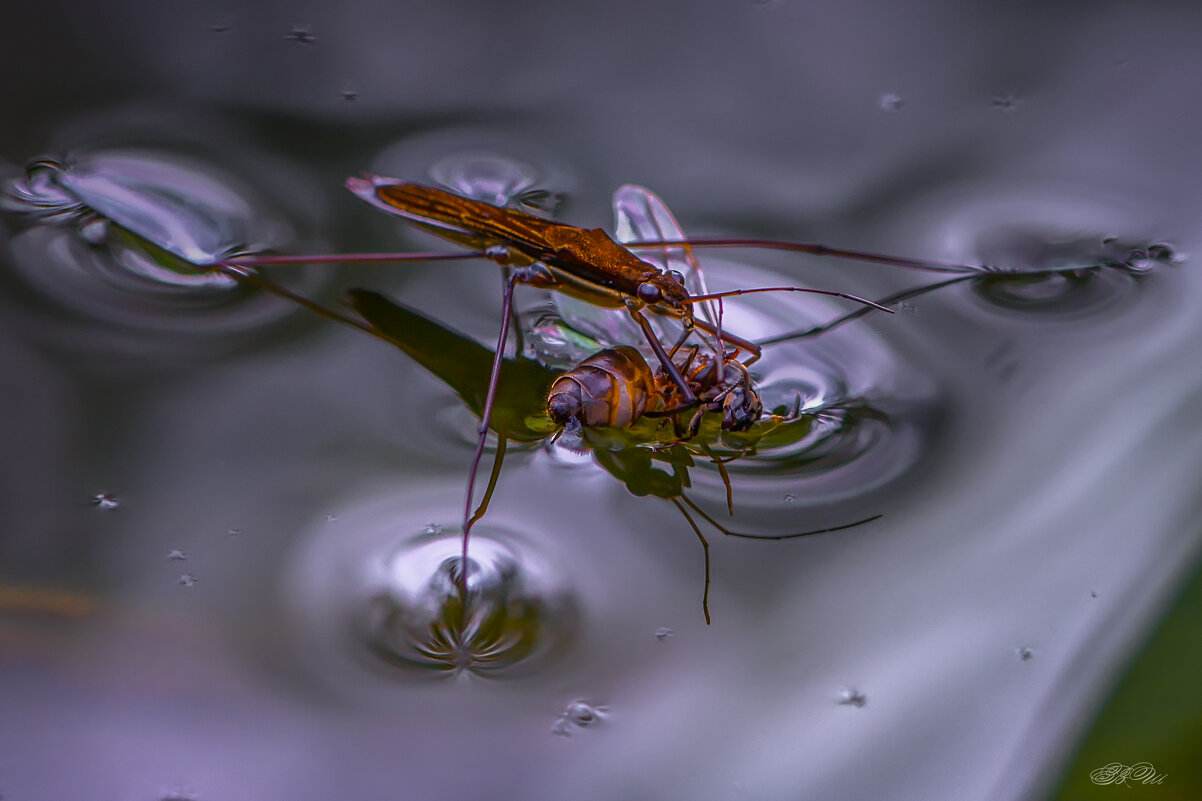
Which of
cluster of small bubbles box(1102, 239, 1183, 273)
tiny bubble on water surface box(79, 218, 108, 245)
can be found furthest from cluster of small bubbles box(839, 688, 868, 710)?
tiny bubble on water surface box(79, 218, 108, 245)

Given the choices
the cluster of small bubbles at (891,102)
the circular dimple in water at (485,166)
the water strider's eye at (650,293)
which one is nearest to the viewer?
the water strider's eye at (650,293)

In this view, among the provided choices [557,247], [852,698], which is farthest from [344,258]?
[852,698]

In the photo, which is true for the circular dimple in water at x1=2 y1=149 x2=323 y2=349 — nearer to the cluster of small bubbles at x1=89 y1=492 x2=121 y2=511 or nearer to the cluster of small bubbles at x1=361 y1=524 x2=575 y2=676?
the cluster of small bubbles at x1=89 y1=492 x2=121 y2=511

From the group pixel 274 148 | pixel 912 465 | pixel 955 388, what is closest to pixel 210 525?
pixel 274 148

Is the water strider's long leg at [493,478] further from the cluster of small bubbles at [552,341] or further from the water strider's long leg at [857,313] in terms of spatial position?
the water strider's long leg at [857,313]

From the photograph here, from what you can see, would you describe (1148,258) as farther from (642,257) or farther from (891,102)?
(642,257)

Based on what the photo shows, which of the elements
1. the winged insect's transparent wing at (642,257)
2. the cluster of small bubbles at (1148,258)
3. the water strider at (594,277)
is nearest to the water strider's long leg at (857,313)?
the water strider at (594,277)
